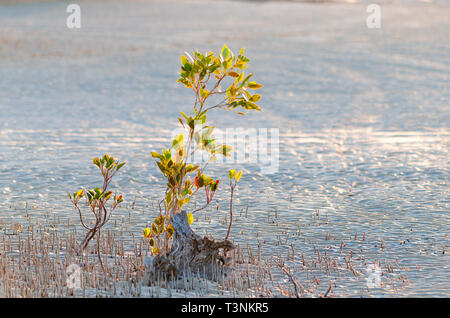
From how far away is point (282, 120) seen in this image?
623 inches

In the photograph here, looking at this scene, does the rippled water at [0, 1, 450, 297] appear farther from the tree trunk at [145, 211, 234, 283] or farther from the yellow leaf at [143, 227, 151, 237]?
the yellow leaf at [143, 227, 151, 237]

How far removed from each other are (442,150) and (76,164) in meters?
5.95

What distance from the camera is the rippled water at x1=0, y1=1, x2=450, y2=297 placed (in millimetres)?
7473

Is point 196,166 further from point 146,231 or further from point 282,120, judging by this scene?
point 282,120

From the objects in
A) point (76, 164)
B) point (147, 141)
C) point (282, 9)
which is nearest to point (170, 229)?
point (76, 164)

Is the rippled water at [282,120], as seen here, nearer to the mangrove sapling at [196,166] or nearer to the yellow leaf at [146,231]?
the mangrove sapling at [196,166]

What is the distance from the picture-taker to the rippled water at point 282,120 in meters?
7.47

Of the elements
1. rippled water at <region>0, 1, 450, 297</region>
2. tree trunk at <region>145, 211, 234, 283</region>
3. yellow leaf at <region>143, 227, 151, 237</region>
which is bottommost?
tree trunk at <region>145, 211, 234, 283</region>


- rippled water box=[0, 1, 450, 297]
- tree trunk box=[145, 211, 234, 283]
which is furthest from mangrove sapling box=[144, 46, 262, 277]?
rippled water box=[0, 1, 450, 297]

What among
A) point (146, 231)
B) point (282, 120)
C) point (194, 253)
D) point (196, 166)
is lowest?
point (194, 253)

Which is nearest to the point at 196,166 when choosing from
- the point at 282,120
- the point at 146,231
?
the point at 146,231

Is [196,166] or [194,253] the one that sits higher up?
[196,166]

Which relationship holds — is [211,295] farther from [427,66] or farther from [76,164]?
[427,66]

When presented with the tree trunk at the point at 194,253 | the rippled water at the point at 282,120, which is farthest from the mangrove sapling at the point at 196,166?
the rippled water at the point at 282,120
